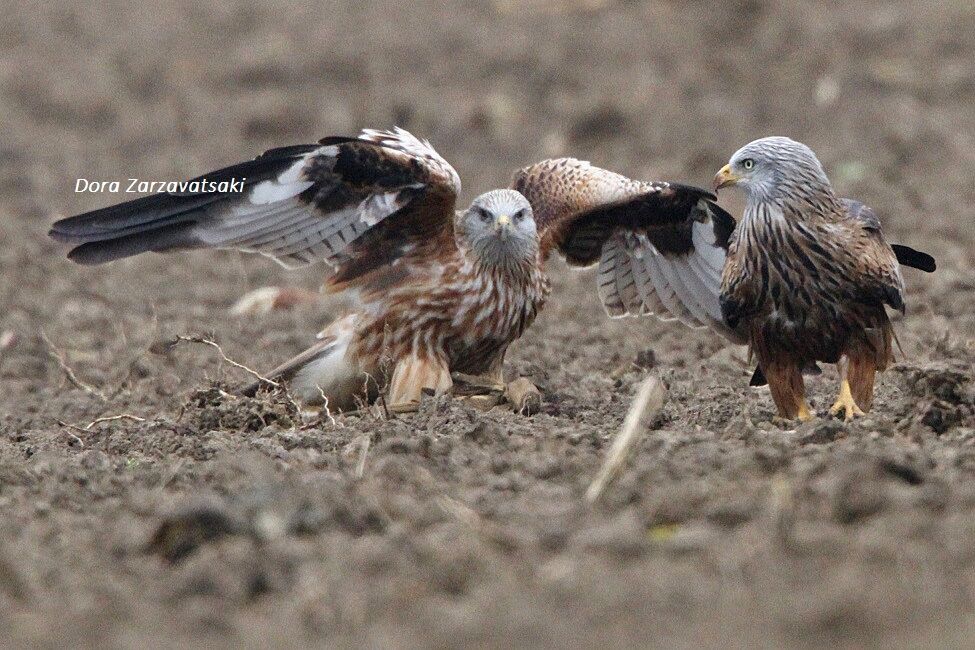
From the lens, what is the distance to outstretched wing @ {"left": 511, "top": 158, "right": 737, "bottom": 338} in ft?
31.9

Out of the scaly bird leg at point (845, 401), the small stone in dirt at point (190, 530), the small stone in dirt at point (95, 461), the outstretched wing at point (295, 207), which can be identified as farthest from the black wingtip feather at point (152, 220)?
the small stone in dirt at point (190, 530)

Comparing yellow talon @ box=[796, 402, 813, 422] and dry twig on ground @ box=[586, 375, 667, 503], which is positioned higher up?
yellow talon @ box=[796, 402, 813, 422]

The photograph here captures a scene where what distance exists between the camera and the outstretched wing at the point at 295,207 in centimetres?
866

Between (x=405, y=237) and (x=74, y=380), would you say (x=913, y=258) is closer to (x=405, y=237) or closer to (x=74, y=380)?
(x=405, y=237)

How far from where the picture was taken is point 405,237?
9.37 m

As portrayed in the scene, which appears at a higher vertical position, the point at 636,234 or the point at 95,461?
the point at 636,234

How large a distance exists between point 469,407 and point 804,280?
178 cm

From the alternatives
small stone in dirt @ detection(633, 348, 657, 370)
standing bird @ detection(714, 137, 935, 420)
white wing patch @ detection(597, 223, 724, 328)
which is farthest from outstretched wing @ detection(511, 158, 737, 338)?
standing bird @ detection(714, 137, 935, 420)

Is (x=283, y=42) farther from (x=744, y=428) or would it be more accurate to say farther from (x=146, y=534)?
(x=146, y=534)

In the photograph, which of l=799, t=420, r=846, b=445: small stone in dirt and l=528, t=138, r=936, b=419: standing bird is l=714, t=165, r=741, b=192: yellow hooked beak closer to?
l=528, t=138, r=936, b=419: standing bird

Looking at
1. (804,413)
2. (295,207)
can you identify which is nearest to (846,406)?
(804,413)

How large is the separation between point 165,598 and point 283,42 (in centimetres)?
1631

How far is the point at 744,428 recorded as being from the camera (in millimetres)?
7316

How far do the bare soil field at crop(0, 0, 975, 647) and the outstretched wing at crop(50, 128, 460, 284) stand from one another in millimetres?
835
